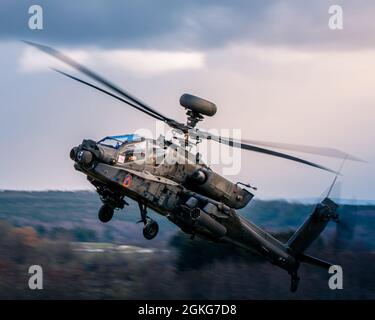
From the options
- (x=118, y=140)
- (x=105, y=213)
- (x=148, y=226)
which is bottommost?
(x=148, y=226)

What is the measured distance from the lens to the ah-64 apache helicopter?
109 feet

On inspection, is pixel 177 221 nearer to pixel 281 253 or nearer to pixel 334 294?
pixel 281 253

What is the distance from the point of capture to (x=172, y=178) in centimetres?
3475

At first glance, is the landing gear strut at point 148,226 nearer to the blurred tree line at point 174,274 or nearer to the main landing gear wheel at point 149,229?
the main landing gear wheel at point 149,229

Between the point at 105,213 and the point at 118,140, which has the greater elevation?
the point at 118,140

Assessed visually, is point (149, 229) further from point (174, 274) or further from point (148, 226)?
point (174, 274)

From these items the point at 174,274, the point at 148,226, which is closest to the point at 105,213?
the point at 148,226

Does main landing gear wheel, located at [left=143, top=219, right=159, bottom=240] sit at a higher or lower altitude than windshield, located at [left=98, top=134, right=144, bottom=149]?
lower

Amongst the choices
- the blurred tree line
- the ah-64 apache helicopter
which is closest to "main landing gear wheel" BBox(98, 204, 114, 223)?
the ah-64 apache helicopter

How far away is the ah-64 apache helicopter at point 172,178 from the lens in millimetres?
33188

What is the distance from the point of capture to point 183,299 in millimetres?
45500

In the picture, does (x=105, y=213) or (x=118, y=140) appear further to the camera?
(x=105, y=213)

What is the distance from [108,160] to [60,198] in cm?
1719

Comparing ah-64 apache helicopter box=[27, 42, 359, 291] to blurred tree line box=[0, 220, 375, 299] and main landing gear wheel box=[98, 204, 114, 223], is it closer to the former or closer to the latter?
main landing gear wheel box=[98, 204, 114, 223]
